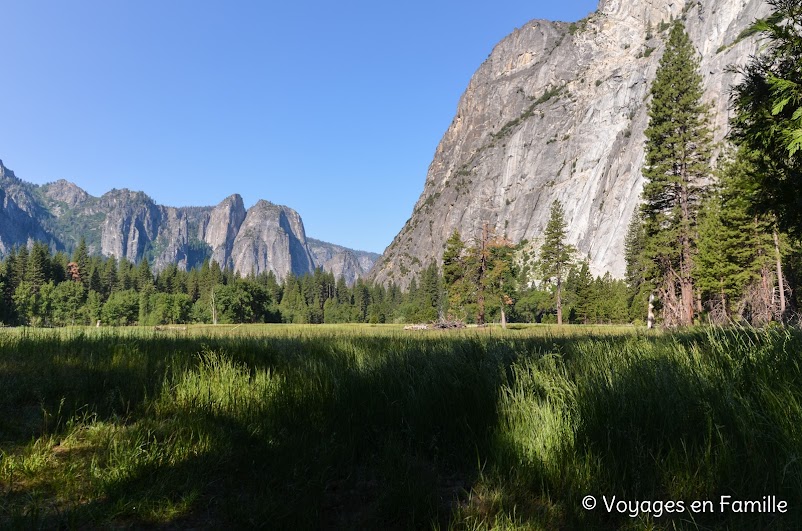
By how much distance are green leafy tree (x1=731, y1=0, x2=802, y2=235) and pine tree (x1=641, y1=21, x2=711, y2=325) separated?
2901cm

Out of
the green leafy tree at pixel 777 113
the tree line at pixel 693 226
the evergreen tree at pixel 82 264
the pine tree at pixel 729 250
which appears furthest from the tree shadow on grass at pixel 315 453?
the evergreen tree at pixel 82 264

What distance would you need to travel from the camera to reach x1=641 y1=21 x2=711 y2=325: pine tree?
34969 mm

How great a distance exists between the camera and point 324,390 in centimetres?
442

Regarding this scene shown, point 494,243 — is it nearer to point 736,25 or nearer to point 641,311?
point 641,311

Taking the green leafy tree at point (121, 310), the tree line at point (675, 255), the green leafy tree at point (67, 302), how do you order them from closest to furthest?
the tree line at point (675, 255), the green leafy tree at point (67, 302), the green leafy tree at point (121, 310)

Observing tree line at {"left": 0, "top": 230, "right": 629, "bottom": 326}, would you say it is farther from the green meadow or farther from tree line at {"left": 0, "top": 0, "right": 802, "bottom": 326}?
the green meadow

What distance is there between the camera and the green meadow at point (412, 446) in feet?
8.20

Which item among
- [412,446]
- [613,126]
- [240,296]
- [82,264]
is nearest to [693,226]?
[412,446]

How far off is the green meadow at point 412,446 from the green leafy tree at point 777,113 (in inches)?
227

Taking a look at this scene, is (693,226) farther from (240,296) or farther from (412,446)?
(240,296)

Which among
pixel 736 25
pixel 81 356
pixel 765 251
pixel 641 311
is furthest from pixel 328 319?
pixel 736 25

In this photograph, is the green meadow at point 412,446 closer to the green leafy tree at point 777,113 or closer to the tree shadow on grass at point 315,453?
the tree shadow on grass at point 315,453

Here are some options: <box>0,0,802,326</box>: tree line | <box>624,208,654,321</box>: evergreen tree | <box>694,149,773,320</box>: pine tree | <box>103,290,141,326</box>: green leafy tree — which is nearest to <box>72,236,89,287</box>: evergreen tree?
<box>0,0,802,326</box>: tree line

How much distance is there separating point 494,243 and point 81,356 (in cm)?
4385
